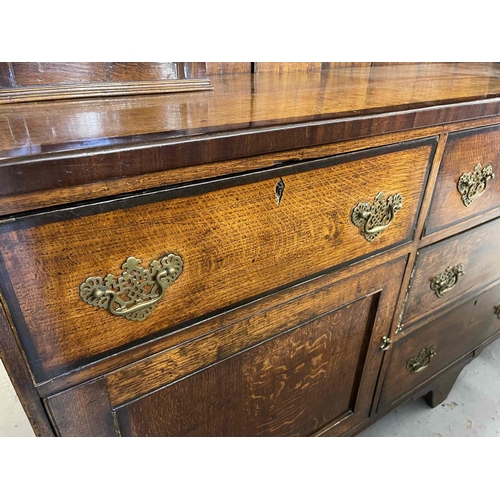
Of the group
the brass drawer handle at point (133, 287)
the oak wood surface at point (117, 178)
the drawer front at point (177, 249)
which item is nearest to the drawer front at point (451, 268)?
the drawer front at point (177, 249)

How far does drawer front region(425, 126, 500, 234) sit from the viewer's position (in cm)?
64

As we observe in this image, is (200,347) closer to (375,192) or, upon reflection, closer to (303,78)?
(375,192)

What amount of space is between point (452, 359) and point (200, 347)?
0.81 metres

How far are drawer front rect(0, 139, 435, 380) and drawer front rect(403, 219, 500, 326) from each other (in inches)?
8.6

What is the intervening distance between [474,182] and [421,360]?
43 cm

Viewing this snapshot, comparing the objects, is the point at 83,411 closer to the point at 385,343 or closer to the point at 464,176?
the point at 385,343

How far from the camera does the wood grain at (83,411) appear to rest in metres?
0.43

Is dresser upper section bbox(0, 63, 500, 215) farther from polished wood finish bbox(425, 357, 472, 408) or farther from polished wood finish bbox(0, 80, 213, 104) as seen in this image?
polished wood finish bbox(425, 357, 472, 408)

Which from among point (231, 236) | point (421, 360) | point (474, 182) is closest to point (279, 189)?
point (231, 236)

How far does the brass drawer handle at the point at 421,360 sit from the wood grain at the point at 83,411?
672 mm

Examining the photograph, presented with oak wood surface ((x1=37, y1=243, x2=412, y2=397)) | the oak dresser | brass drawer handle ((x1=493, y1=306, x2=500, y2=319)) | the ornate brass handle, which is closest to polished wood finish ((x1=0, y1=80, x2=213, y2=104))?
the oak dresser

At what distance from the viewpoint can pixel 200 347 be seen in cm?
51

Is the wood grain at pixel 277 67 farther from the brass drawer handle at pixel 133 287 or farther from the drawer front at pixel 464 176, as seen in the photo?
the brass drawer handle at pixel 133 287

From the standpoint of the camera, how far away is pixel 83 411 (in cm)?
45
